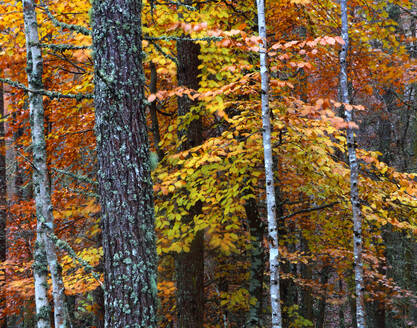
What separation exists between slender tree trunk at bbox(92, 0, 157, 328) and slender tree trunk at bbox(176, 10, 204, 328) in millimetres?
3134

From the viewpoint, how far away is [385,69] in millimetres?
7816

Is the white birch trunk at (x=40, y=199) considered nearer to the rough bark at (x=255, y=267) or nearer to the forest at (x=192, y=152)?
the forest at (x=192, y=152)

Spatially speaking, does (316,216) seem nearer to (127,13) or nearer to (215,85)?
(215,85)

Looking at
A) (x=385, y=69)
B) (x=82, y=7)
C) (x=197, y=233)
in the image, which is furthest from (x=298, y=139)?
(x=82, y=7)

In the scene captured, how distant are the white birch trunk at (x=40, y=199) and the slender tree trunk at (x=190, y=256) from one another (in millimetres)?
2967

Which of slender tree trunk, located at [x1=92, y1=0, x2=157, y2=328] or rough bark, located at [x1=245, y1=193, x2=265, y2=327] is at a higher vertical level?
slender tree trunk, located at [x1=92, y1=0, x2=157, y2=328]

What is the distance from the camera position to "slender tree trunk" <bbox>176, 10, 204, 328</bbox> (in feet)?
22.1

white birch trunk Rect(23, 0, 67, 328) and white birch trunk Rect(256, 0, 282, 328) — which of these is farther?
white birch trunk Rect(256, 0, 282, 328)

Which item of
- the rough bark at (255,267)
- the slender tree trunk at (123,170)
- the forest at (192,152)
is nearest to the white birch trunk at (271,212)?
the forest at (192,152)

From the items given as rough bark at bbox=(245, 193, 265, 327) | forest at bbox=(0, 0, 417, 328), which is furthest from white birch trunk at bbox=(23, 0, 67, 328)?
rough bark at bbox=(245, 193, 265, 327)

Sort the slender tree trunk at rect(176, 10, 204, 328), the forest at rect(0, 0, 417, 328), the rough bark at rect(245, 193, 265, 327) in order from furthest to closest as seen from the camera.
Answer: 1. the rough bark at rect(245, 193, 265, 327)
2. the slender tree trunk at rect(176, 10, 204, 328)
3. the forest at rect(0, 0, 417, 328)

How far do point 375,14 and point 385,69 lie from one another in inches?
57.1

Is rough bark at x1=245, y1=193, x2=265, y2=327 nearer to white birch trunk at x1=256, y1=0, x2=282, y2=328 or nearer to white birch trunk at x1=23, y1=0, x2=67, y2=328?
white birch trunk at x1=256, y1=0, x2=282, y2=328

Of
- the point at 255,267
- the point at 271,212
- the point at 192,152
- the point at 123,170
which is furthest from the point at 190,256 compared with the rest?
the point at 123,170
